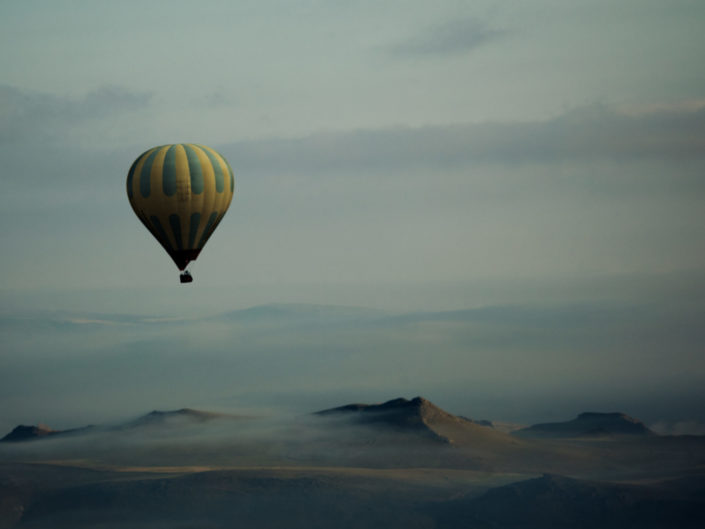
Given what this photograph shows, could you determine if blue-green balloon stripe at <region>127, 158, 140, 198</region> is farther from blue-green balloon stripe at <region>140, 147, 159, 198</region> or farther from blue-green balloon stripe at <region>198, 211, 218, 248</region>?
blue-green balloon stripe at <region>198, 211, 218, 248</region>

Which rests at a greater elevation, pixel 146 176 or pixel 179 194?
pixel 146 176

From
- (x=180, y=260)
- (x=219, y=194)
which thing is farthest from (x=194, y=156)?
(x=180, y=260)

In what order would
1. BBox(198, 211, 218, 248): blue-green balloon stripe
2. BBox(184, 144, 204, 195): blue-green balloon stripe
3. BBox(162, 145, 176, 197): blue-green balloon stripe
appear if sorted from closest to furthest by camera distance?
1. BBox(162, 145, 176, 197): blue-green balloon stripe
2. BBox(184, 144, 204, 195): blue-green balloon stripe
3. BBox(198, 211, 218, 248): blue-green balloon stripe

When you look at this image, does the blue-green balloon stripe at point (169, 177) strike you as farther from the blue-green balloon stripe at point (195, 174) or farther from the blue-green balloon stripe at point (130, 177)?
the blue-green balloon stripe at point (130, 177)

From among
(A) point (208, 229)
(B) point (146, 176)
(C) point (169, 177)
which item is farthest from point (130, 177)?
(A) point (208, 229)

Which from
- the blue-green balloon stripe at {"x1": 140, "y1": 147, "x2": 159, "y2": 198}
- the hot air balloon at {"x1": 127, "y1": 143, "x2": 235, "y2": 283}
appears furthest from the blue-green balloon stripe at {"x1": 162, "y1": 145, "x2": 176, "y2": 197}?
the blue-green balloon stripe at {"x1": 140, "y1": 147, "x2": 159, "y2": 198}

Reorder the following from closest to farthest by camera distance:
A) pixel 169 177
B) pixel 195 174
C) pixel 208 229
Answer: pixel 169 177 < pixel 195 174 < pixel 208 229

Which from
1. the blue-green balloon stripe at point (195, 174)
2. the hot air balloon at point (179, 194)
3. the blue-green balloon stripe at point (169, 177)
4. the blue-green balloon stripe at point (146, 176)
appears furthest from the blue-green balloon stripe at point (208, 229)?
the blue-green balloon stripe at point (146, 176)

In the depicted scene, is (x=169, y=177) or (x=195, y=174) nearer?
(x=169, y=177)

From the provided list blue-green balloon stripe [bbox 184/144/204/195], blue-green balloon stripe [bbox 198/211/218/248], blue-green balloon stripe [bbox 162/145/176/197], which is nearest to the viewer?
blue-green balloon stripe [bbox 162/145/176/197]

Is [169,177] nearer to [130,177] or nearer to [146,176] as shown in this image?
[146,176]
